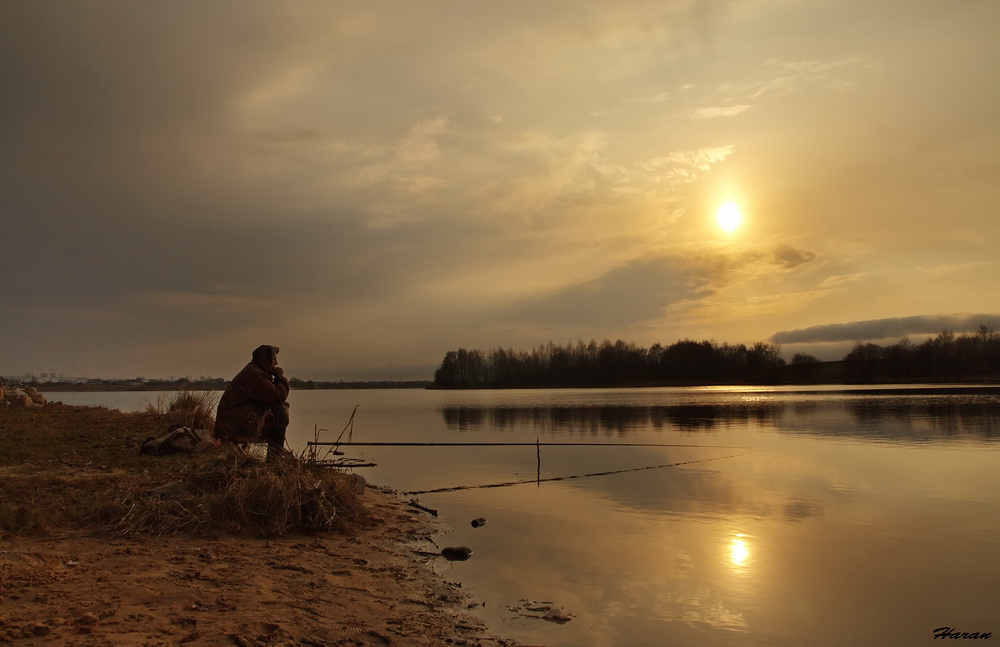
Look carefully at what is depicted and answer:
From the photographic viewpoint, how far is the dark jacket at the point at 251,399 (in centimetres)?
1179

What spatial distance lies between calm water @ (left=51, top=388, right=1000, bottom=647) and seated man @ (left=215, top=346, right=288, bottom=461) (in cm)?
350

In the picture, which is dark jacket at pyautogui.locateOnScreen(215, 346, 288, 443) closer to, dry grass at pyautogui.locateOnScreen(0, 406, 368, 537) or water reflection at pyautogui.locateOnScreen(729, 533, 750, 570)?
dry grass at pyautogui.locateOnScreen(0, 406, 368, 537)

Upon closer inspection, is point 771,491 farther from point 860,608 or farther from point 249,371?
point 249,371

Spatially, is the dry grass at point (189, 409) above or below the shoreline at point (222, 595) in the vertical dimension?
above

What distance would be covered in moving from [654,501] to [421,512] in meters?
4.79

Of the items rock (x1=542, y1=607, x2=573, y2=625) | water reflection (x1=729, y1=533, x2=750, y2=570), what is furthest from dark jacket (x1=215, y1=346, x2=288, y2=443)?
water reflection (x1=729, y1=533, x2=750, y2=570)

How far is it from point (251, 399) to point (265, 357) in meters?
0.82

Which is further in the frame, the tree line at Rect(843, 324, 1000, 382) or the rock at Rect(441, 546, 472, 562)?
the tree line at Rect(843, 324, 1000, 382)

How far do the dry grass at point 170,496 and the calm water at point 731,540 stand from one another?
1.98 meters

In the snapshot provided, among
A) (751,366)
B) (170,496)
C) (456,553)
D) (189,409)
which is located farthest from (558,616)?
(751,366)

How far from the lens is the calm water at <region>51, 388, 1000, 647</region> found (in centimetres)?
671

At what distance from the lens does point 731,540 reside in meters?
10.1
